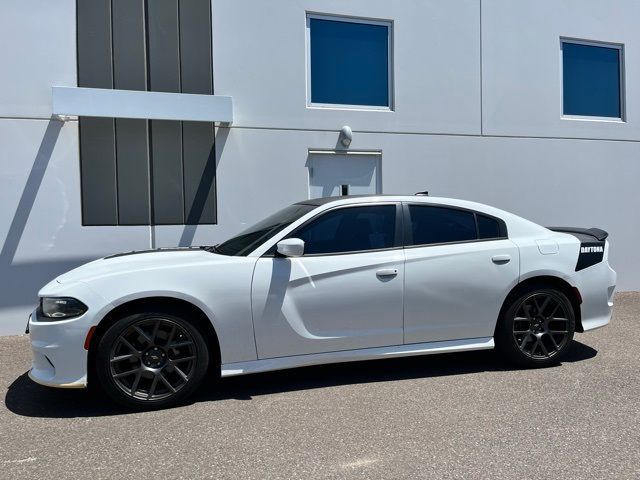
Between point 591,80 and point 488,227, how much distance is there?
5816 millimetres

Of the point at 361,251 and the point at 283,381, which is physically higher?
the point at 361,251

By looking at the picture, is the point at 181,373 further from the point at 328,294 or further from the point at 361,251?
the point at 361,251

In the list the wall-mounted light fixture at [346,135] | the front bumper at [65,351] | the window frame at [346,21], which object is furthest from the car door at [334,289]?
the window frame at [346,21]

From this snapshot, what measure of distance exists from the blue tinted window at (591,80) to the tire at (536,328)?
524 centimetres

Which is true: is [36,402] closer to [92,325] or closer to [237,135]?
[92,325]

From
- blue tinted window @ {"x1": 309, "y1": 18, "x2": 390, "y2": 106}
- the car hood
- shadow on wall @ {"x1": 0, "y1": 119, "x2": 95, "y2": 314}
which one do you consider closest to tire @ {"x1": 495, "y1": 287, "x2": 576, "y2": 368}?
the car hood

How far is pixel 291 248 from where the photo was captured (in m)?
4.09

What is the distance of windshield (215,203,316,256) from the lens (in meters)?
4.41

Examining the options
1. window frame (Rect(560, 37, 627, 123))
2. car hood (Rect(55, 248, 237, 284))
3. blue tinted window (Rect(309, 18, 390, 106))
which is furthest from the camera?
window frame (Rect(560, 37, 627, 123))

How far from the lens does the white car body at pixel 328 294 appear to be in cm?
388

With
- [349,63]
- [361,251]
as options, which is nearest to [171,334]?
[361,251]

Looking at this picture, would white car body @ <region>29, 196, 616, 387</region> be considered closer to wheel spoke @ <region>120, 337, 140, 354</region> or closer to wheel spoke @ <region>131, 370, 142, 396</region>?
wheel spoke @ <region>120, 337, 140, 354</region>

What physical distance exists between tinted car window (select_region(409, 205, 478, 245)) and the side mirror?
1.06m

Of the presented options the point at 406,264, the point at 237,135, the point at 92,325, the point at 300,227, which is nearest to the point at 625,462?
the point at 406,264
